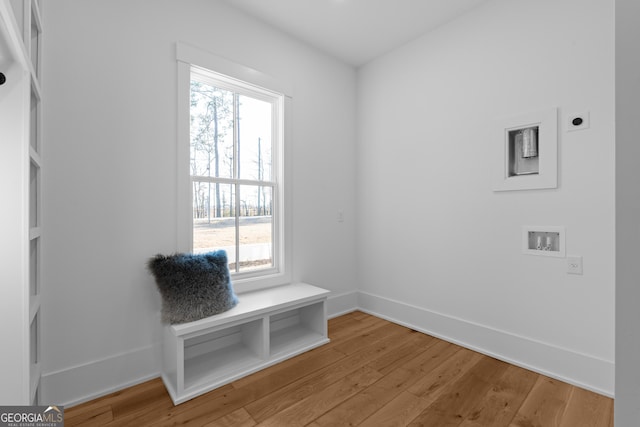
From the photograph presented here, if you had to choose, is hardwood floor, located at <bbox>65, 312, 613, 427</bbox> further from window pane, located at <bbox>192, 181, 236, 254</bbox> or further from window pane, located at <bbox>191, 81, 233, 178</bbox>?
window pane, located at <bbox>191, 81, 233, 178</bbox>

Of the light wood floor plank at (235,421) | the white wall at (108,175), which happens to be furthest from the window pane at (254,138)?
the light wood floor plank at (235,421)

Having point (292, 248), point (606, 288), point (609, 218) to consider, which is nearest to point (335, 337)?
point (292, 248)

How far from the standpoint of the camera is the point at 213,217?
231 centimetres

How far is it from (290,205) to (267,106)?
0.93 m

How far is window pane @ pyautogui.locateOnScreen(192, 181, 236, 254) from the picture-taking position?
2223mm

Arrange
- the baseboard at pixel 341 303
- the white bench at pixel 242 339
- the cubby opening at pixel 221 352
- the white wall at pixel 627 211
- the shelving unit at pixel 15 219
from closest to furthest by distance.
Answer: the white wall at pixel 627 211
the shelving unit at pixel 15 219
the white bench at pixel 242 339
the cubby opening at pixel 221 352
the baseboard at pixel 341 303

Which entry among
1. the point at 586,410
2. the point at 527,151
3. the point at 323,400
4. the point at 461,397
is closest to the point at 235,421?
the point at 323,400

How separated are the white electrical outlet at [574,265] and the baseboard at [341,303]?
76.0 inches

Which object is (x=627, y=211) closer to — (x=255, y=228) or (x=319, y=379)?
(x=319, y=379)

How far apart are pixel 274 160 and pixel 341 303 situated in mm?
1667

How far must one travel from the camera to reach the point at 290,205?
2.71 metres

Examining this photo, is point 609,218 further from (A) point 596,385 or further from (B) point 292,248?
(B) point 292,248

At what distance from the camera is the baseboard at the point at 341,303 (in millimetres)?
3035

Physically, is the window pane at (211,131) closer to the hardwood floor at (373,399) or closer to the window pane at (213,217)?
the window pane at (213,217)
